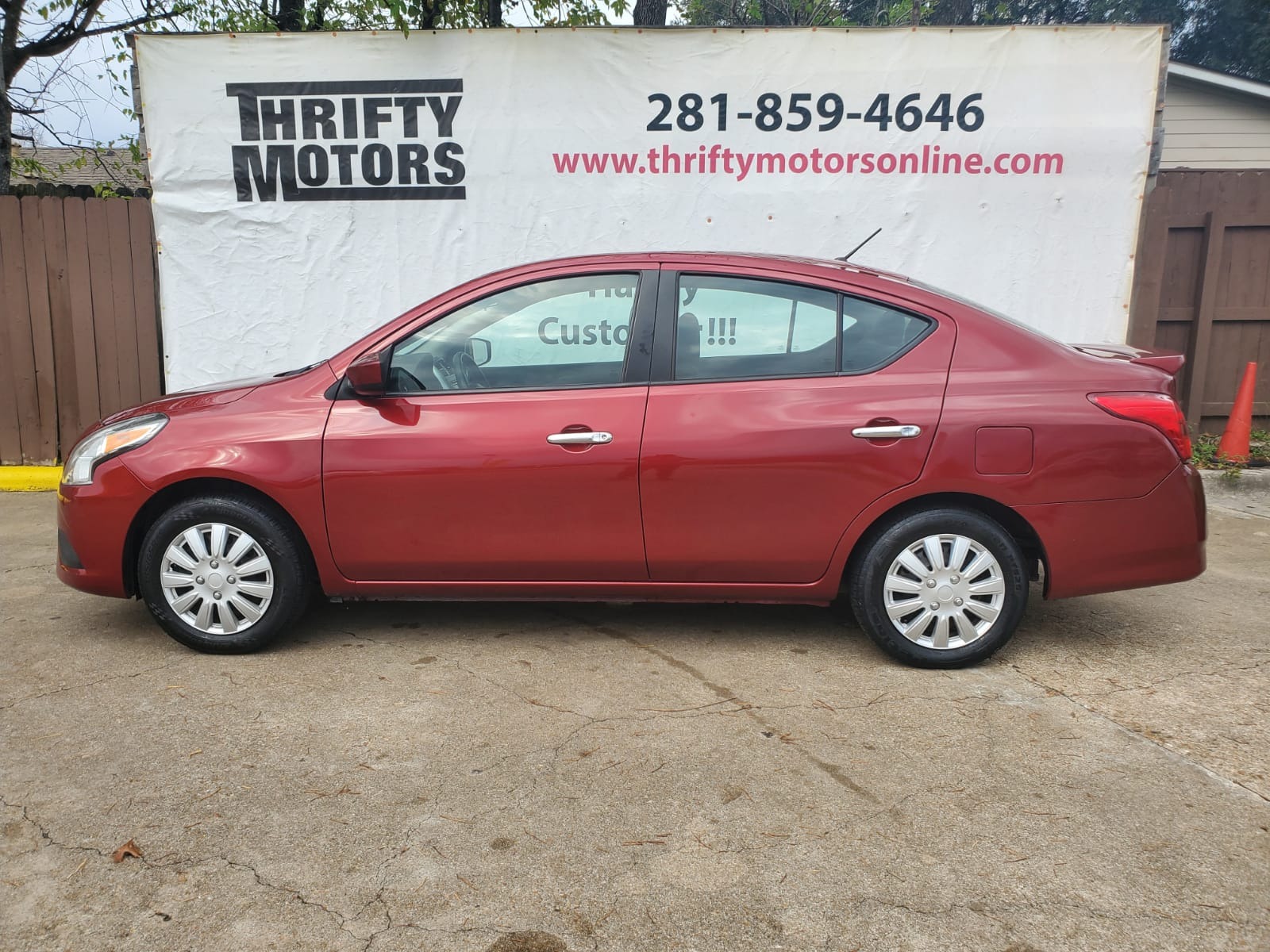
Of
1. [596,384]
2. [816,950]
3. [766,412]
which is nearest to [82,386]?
[596,384]

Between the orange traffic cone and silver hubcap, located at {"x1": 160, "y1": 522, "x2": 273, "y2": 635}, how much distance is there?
718 centimetres

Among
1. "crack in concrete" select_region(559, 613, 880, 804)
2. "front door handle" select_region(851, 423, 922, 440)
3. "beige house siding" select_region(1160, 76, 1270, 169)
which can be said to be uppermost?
"beige house siding" select_region(1160, 76, 1270, 169)

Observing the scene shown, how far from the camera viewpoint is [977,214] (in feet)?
22.8

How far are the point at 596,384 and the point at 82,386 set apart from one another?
575 centimetres

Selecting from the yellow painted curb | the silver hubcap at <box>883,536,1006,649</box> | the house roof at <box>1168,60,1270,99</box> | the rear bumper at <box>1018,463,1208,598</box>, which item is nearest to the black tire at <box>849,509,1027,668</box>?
the silver hubcap at <box>883,536,1006,649</box>

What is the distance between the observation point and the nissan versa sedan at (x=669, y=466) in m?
3.72

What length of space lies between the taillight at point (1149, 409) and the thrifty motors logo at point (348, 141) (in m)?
4.87

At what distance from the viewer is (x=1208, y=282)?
7.68 m

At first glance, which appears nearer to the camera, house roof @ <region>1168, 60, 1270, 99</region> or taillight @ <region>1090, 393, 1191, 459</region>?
taillight @ <region>1090, 393, 1191, 459</region>

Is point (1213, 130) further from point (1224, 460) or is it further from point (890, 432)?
point (890, 432)

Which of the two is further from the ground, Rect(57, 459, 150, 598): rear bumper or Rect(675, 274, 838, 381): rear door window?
Rect(675, 274, 838, 381): rear door window

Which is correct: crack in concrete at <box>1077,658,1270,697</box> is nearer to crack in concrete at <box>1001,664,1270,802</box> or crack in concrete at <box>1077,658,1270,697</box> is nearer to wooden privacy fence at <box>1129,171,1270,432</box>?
crack in concrete at <box>1001,664,1270,802</box>

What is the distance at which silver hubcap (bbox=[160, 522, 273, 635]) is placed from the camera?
390cm

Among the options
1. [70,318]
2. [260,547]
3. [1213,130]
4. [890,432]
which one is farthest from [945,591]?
[1213,130]
